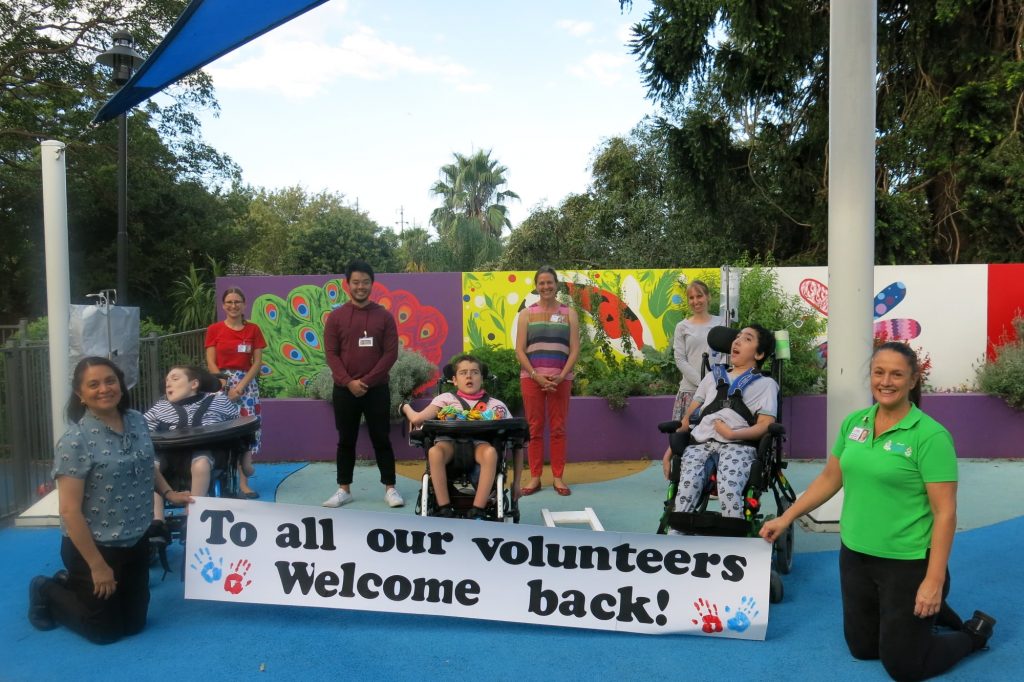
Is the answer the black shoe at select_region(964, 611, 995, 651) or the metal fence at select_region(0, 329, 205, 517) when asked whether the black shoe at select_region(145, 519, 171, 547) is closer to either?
the metal fence at select_region(0, 329, 205, 517)

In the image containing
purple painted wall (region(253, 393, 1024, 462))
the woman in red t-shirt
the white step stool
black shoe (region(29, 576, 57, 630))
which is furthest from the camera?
purple painted wall (region(253, 393, 1024, 462))

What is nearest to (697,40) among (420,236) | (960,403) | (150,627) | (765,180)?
(765,180)

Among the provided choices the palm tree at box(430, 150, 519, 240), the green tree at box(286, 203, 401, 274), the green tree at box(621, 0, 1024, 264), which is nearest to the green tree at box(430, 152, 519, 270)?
the palm tree at box(430, 150, 519, 240)

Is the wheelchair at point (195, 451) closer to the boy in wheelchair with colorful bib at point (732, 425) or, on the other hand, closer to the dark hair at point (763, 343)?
the boy in wheelchair with colorful bib at point (732, 425)

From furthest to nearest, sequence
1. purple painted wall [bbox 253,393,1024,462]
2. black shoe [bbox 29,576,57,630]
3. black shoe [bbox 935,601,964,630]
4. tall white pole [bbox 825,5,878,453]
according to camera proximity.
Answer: purple painted wall [bbox 253,393,1024,462], tall white pole [bbox 825,5,878,453], black shoe [bbox 29,576,57,630], black shoe [bbox 935,601,964,630]

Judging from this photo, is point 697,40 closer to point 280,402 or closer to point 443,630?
point 280,402

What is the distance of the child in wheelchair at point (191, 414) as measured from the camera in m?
4.60

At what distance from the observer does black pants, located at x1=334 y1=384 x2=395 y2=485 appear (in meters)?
6.02

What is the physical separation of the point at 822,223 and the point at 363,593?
13.3 metres

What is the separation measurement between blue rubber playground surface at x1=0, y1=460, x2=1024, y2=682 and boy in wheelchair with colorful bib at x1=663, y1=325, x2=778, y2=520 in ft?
2.31

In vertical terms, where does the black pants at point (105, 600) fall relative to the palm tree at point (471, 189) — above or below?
below

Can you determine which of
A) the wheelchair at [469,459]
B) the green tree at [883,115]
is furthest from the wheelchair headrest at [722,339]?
the green tree at [883,115]

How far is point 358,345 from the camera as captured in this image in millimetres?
6004

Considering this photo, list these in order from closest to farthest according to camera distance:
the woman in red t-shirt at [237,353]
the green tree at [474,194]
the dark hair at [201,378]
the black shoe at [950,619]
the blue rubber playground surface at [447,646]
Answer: the blue rubber playground surface at [447,646] < the black shoe at [950,619] < the dark hair at [201,378] < the woman in red t-shirt at [237,353] < the green tree at [474,194]
